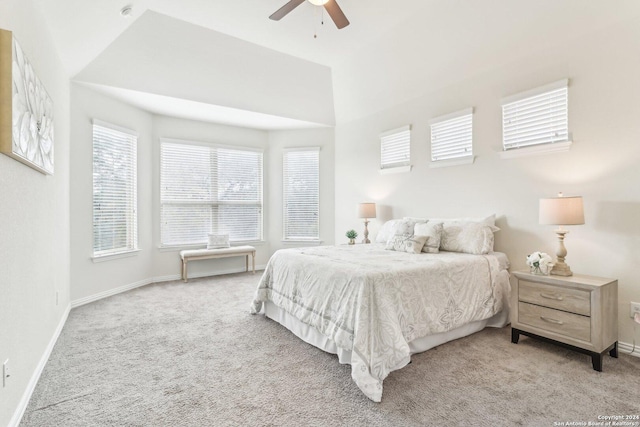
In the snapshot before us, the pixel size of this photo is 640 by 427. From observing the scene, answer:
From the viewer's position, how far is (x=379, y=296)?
2.23 meters

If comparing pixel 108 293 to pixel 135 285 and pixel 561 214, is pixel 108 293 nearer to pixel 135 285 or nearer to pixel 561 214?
pixel 135 285

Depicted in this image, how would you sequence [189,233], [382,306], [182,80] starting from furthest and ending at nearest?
1. [189,233]
2. [182,80]
3. [382,306]

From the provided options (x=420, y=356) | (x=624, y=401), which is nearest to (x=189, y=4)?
(x=420, y=356)

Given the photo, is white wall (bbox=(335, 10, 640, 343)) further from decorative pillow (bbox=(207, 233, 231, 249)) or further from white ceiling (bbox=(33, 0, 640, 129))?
decorative pillow (bbox=(207, 233, 231, 249))

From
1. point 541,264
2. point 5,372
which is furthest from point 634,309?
point 5,372

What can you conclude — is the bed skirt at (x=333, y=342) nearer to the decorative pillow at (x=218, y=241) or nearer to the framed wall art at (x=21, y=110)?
the framed wall art at (x=21, y=110)

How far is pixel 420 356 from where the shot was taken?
8.42ft

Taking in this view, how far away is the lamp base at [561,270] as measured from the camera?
267 cm

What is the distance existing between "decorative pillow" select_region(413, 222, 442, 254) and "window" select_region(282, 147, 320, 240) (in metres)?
2.84

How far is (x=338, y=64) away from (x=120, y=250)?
435 centimetres

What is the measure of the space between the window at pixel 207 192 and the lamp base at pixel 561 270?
4932mm

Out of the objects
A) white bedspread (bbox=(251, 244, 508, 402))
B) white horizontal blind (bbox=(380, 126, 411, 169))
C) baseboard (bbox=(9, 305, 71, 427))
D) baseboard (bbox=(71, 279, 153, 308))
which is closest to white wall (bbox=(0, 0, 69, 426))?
baseboard (bbox=(9, 305, 71, 427))

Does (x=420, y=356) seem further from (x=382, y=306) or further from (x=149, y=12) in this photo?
(x=149, y=12)

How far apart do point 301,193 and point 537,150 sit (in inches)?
160
